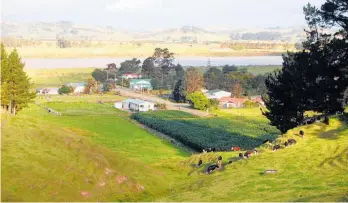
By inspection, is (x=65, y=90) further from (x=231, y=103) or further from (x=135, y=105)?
(x=231, y=103)

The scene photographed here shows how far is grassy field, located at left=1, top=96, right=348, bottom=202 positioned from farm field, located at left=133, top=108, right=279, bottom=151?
2128cm

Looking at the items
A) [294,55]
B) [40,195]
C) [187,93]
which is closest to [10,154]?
[40,195]

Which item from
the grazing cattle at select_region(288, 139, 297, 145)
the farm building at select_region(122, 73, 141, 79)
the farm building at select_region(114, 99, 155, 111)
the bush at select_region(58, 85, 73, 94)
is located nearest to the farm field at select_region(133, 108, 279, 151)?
the farm building at select_region(114, 99, 155, 111)

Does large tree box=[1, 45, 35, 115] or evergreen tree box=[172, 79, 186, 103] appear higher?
large tree box=[1, 45, 35, 115]

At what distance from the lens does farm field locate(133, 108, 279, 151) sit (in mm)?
57000

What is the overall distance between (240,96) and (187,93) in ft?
50.8

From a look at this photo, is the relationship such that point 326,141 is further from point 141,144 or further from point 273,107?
point 141,144

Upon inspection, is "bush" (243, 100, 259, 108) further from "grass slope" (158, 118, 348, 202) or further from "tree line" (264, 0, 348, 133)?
"grass slope" (158, 118, 348, 202)

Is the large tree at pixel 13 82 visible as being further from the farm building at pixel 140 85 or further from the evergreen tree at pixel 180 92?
the farm building at pixel 140 85

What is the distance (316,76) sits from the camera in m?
39.3

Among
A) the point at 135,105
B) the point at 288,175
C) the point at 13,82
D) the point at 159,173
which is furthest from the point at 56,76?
the point at 288,175

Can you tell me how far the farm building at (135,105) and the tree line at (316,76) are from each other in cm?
5284

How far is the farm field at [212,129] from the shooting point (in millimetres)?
57000

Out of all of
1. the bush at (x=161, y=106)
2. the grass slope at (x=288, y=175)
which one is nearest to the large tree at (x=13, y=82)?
the grass slope at (x=288, y=175)
